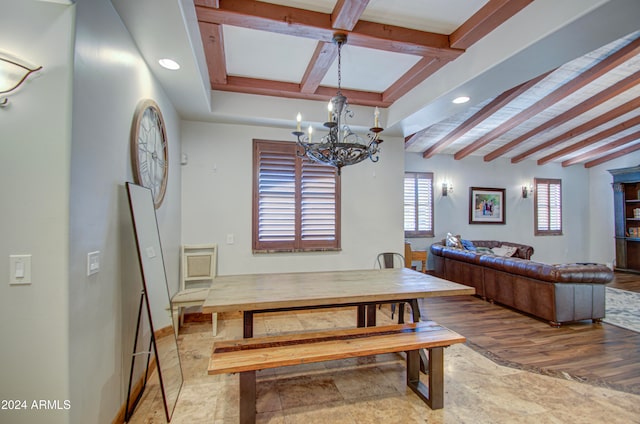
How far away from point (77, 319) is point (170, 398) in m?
1.07

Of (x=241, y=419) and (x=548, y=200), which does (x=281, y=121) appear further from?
(x=548, y=200)

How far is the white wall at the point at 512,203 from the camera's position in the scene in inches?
279

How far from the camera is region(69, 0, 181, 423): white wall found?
4.94 feet

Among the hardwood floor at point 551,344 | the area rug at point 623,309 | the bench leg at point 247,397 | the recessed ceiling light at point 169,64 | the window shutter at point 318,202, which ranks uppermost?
the recessed ceiling light at point 169,64

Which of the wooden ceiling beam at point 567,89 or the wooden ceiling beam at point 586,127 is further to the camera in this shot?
the wooden ceiling beam at point 586,127

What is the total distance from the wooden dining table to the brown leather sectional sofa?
6.80 ft

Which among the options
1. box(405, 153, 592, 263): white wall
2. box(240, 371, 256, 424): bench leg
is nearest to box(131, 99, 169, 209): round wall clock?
box(240, 371, 256, 424): bench leg

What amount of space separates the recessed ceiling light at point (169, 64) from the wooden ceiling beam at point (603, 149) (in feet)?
29.0

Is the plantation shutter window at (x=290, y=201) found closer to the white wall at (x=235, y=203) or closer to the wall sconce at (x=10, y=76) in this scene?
the white wall at (x=235, y=203)

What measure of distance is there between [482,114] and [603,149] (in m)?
4.58

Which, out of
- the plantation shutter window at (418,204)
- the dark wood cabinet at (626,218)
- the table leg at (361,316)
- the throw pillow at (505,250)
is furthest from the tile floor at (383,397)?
the dark wood cabinet at (626,218)

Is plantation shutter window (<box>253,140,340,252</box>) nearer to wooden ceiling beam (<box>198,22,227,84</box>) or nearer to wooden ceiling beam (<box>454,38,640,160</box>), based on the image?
wooden ceiling beam (<box>198,22,227,84</box>)

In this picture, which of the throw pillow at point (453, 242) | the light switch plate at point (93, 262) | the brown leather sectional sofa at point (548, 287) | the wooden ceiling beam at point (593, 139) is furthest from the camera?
the throw pillow at point (453, 242)

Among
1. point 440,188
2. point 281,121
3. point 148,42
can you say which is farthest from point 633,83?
point 148,42
